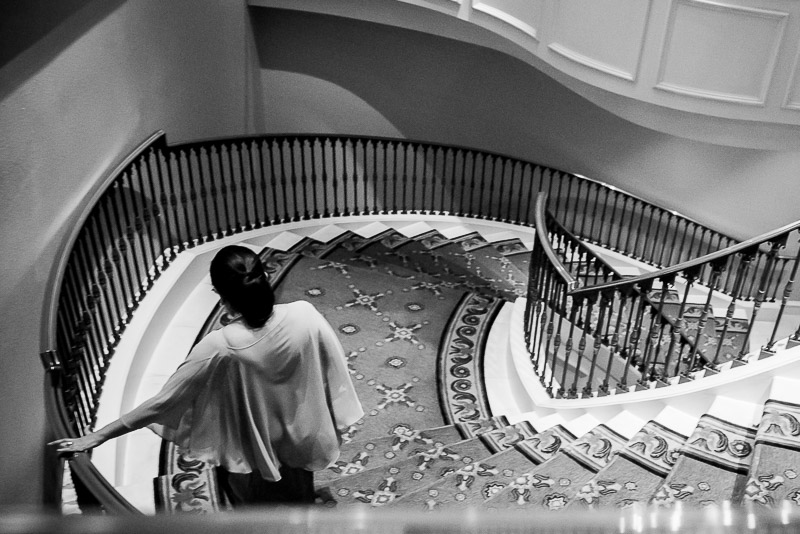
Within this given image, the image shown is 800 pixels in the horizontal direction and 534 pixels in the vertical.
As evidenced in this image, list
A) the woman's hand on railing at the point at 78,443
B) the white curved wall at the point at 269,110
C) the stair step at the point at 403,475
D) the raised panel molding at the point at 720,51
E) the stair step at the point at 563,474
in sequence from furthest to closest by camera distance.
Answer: the raised panel molding at the point at 720,51, the stair step at the point at 403,475, the white curved wall at the point at 269,110, the stair step at the point at 563,474, the woman's hand on railing at the point at 78,443

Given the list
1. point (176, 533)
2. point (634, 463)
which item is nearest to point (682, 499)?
point (634, 463)

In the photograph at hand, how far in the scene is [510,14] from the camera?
5.61 m

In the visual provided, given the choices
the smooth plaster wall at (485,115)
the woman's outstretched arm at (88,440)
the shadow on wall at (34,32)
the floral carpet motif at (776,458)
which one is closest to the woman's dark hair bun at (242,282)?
the woman's outstretched arm at (88,440)

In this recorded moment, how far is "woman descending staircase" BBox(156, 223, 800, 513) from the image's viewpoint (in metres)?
2.83

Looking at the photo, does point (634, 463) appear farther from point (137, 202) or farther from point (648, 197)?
point (648, 197)

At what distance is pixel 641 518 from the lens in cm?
96

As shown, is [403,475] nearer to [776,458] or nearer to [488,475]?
[488,475]

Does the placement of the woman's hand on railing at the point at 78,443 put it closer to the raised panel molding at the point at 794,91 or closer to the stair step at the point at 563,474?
the stair step at the point at 563,474

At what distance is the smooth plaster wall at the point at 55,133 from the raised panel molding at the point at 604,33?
2948 mm

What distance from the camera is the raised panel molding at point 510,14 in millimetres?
5493

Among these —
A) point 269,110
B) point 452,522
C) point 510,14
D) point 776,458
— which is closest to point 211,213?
point 269,110

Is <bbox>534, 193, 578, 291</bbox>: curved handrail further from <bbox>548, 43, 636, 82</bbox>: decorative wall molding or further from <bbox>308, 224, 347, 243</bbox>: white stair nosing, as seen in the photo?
<bbox>308, 224, 347, 243</bbox>: white stair nosing

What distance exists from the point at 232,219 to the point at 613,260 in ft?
13.6

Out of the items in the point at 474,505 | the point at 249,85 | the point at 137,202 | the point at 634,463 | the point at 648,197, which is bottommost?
the point at 474,505
